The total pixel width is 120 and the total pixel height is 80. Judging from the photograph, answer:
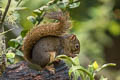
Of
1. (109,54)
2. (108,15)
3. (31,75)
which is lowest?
(109,54)

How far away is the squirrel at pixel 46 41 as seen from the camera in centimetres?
289

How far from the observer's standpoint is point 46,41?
3.01m

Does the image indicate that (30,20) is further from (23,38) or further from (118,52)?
(118,52)

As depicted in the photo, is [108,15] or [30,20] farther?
[108,15]

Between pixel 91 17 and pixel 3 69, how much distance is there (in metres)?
3.05

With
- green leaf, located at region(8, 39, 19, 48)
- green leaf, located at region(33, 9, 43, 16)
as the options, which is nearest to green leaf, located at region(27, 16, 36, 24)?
green leaf, located at region(33, 9, 43, 16)

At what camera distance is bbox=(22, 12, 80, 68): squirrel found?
289 centimetres

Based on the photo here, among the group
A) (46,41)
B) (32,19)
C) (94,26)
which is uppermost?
(32,19)

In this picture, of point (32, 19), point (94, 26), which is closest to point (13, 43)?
point (32, 19)

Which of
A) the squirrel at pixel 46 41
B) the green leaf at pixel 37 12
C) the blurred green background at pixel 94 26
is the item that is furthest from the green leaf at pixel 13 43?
the blurred green background at pixel 94 26

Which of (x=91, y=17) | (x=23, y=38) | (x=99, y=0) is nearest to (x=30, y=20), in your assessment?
(x=23, y=38)

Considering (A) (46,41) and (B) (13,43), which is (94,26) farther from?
(B) (13,43)

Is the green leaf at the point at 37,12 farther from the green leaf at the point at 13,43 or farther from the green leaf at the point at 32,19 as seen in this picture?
the green leaf at the point at 13,43

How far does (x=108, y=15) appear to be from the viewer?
5.87 metres
